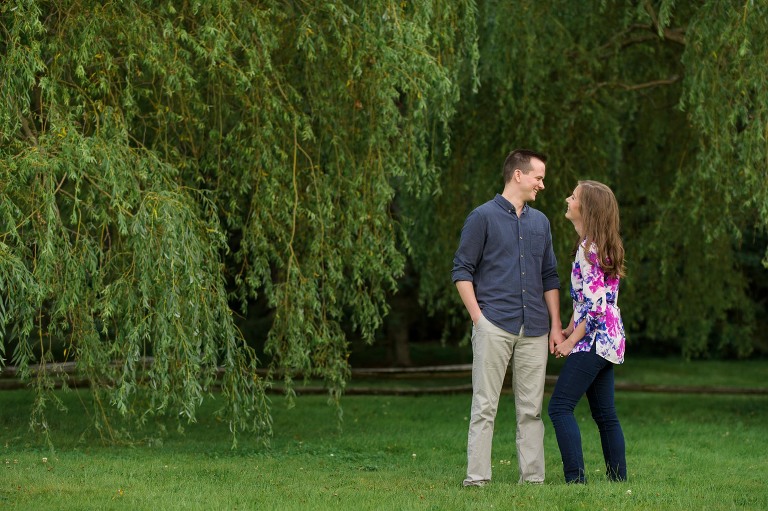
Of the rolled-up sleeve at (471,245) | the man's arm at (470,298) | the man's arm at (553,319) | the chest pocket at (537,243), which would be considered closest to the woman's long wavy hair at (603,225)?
the chest pocket at (537,243)

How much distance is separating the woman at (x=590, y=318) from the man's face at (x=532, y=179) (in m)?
0.23

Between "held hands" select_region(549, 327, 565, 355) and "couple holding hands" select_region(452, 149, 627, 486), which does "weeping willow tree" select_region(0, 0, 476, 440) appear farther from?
"held hands" select_region(549, 327, 565, 355)

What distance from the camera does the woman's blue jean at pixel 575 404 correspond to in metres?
5.56

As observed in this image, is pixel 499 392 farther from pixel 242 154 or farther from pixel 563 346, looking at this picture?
pixel 242 154

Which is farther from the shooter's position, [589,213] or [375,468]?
[375,468]

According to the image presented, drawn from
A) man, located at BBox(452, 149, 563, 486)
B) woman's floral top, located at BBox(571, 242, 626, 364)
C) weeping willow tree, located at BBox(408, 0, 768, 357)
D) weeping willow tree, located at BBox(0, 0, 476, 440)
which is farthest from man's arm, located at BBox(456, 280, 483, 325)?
weeping willow tree, located at BBox(408, 0, 768, 357)

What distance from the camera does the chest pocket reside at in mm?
5730

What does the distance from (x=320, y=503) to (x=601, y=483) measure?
153cm

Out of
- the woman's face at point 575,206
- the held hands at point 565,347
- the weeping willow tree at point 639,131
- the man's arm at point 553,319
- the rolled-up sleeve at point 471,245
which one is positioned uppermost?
the weeping willow tree at point 639,131

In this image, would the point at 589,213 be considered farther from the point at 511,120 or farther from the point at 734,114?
the point at 511,120

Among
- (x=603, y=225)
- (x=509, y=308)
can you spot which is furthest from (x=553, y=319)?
(x=603, y=225)

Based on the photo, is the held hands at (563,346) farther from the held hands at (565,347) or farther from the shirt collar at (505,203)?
the shirt collar at (505,203)

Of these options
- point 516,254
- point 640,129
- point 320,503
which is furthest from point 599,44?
point 320,503

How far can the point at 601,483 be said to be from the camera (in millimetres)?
5695
